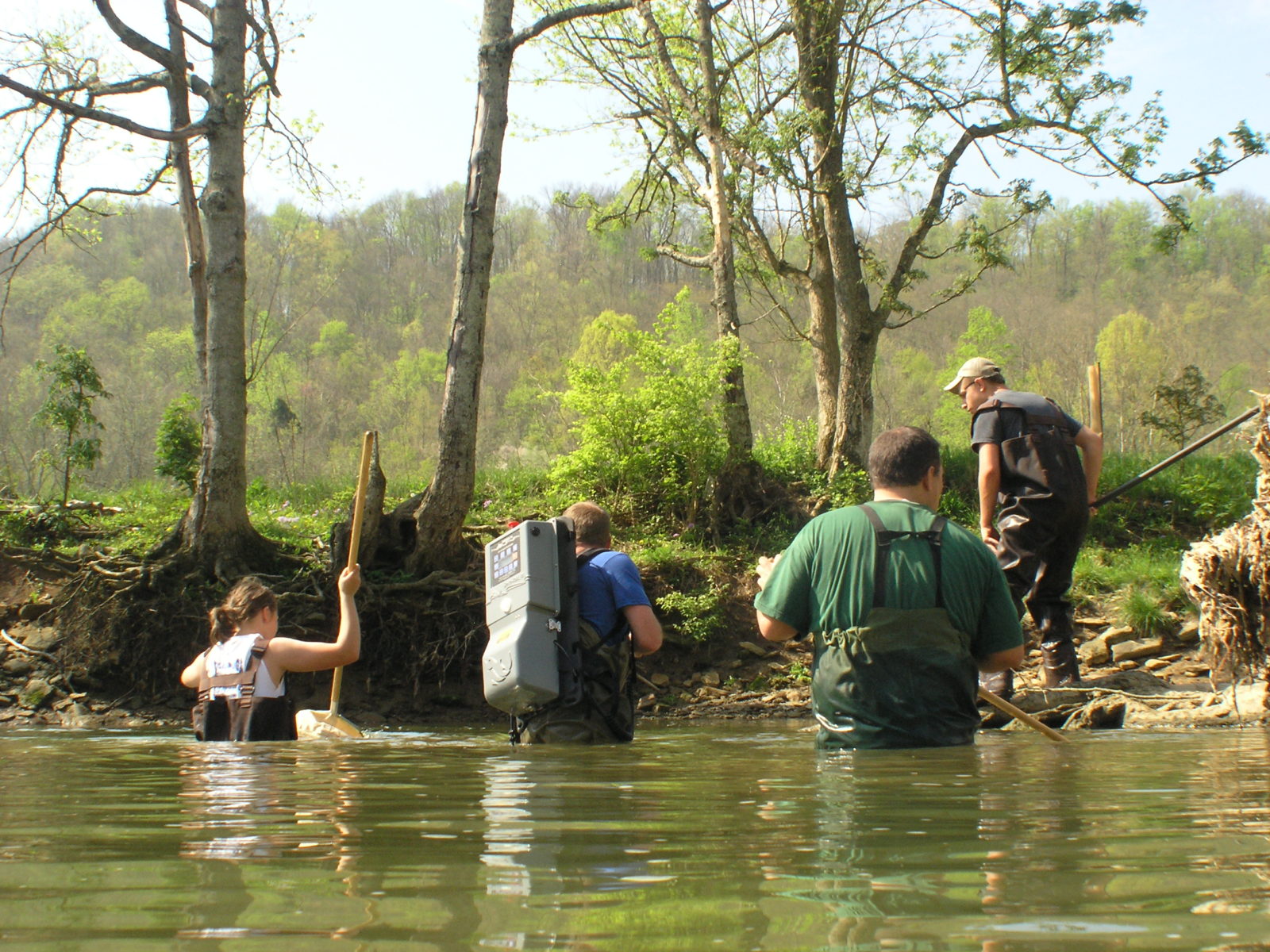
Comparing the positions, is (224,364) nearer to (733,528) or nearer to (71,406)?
(71,406)

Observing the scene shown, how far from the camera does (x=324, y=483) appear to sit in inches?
736

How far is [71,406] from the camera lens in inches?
663

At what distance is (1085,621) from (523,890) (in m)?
11.7

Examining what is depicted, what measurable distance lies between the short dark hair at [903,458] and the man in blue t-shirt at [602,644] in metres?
1.92

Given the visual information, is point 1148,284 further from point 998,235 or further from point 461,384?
point 461,384

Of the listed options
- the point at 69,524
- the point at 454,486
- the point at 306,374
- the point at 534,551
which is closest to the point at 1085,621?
the point at 454,486

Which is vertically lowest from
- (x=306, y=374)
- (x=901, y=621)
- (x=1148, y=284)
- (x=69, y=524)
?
(x=901, y=621)

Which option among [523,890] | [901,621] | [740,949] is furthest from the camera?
[901,621]

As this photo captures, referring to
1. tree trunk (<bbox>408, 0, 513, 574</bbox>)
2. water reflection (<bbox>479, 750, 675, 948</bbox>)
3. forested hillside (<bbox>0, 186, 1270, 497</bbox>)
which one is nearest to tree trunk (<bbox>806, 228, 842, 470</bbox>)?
tree trunk (<bbox>408, 0, 513, 574</bbox>)

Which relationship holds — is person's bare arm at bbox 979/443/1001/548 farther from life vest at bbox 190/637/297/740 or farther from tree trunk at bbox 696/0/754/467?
tree trunk at bbox 696/0/754/467

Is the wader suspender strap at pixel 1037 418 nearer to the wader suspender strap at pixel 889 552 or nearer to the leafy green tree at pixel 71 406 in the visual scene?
the wader suspender strap at pixel 889 552

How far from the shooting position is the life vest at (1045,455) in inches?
320

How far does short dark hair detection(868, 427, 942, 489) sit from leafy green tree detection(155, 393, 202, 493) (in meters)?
13.9

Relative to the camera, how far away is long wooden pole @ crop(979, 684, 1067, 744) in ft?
18.4
